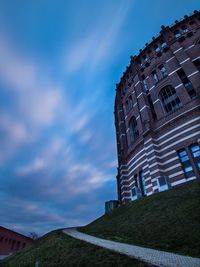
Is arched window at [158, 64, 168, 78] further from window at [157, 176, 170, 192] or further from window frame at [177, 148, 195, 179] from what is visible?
window at [157, 176, 170, 192]

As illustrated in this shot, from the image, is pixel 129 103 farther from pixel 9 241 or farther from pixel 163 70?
pixel 9 241

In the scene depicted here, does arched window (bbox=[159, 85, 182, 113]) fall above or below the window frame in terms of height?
above

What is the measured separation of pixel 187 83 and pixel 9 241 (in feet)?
156

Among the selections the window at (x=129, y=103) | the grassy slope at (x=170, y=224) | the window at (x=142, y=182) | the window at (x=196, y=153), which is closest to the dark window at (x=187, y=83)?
the window at (x=196, y=153)

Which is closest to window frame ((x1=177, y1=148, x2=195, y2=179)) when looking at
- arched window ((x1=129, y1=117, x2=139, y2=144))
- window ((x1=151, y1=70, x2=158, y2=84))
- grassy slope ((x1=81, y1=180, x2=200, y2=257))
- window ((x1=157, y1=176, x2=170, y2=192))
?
window ((x1=157, y1=176, x2=170, y2=192))

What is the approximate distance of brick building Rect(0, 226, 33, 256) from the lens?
119 ft

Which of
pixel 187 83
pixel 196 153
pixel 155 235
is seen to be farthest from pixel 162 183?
pixel 187 83

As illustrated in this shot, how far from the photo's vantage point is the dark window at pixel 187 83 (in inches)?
1021

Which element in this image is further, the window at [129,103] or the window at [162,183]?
the window at [129,103]

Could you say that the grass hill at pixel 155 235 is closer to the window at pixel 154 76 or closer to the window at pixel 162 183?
the window at pixel 162 183

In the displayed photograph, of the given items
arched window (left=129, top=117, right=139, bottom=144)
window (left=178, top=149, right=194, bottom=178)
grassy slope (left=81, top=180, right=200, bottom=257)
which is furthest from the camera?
arched window (left=129, top=117, right=139, bottom=144)

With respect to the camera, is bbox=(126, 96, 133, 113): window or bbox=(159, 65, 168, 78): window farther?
bbox=(126, 96, 133, 113): window

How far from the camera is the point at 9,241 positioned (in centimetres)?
3850

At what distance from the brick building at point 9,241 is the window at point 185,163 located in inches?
1488
